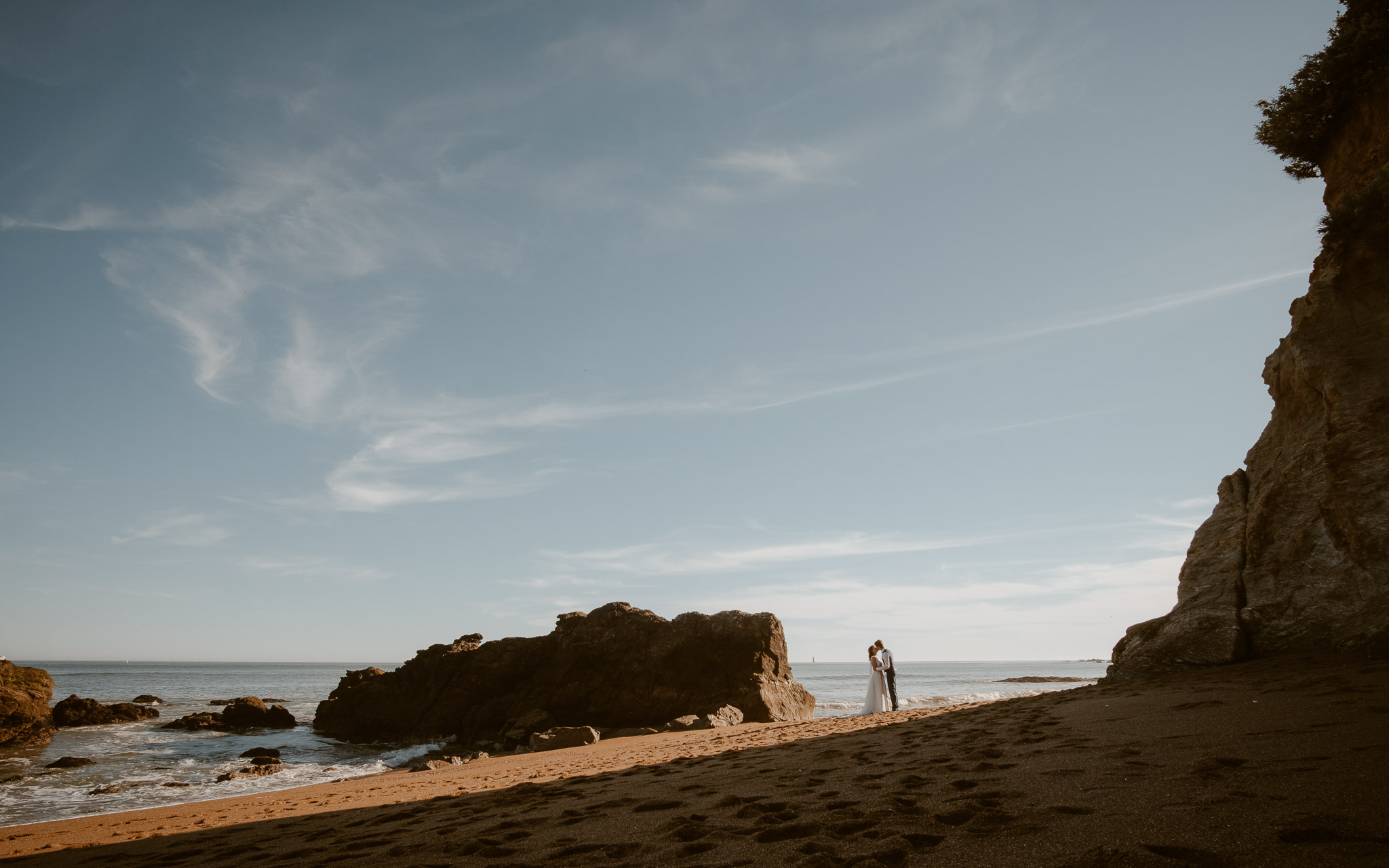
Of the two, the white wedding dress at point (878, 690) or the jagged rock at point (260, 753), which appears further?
the white wedding dress at point (878, 690)

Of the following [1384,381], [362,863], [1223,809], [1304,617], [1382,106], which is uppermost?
[1382,106]

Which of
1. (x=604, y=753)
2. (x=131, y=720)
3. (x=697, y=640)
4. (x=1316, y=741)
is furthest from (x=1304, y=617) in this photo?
(x=131, y=720)

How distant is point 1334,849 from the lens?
2580mm

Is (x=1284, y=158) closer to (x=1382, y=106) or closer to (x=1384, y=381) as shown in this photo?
(x=1382, y=106)

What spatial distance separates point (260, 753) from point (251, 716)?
10557mm

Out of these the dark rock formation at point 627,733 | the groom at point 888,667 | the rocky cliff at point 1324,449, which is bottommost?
the dark rock formation at point 627,733

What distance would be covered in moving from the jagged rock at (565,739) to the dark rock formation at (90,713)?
2210 centimetres

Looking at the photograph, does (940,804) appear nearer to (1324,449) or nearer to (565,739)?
(1324,449)

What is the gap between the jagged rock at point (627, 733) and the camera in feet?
48.9

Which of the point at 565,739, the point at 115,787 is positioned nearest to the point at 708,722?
Answer: the point at 565,739

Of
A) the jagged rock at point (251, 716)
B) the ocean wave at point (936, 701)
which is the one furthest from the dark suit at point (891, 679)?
the jagged rock at point (251, 716)

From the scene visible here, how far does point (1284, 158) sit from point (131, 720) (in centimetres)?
3820

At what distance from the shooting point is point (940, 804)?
13.3ft

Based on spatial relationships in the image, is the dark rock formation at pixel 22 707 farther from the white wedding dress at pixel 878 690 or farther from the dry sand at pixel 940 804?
the white wedding dress at pixel 878 690
